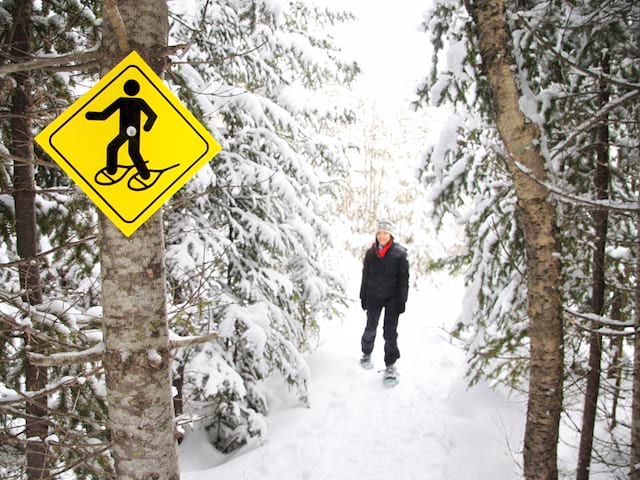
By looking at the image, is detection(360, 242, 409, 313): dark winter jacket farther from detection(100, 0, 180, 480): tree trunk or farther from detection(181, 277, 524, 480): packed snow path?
detection(100, 0, 180, 480): tree trunk

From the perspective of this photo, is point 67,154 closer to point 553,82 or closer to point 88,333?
point 88,333

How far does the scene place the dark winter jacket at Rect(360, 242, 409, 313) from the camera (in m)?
6.28

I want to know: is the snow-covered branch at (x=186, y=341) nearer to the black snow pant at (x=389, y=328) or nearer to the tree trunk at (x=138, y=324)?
the tree trunk at (x=138, y=324)

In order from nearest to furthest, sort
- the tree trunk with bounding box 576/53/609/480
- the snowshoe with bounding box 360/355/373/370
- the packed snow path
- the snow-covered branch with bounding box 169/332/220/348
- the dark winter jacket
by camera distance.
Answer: the snow-covered branch with bounding box 169/332/220/348
the tree trunk with bounding box 576/53/609/480
the packed snow path
the dark winter jacket
the snowshoe with bounding box 360/355/373/370

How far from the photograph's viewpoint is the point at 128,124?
171 cm

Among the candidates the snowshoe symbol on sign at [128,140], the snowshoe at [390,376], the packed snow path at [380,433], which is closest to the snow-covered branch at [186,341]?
the snowshoe symbol on sign at [128,140]

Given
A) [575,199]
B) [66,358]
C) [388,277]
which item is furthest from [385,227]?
[66,358]

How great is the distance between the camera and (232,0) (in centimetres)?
496

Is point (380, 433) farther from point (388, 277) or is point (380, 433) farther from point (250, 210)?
point (250, 210)

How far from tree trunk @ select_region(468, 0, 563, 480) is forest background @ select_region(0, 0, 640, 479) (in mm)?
14

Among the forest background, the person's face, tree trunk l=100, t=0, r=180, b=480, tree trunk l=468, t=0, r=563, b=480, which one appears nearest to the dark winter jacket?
the person's face

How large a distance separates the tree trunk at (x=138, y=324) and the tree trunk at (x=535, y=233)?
2290 millimetres

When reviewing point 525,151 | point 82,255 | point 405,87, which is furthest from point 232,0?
point 405,87

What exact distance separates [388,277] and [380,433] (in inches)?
85.3
